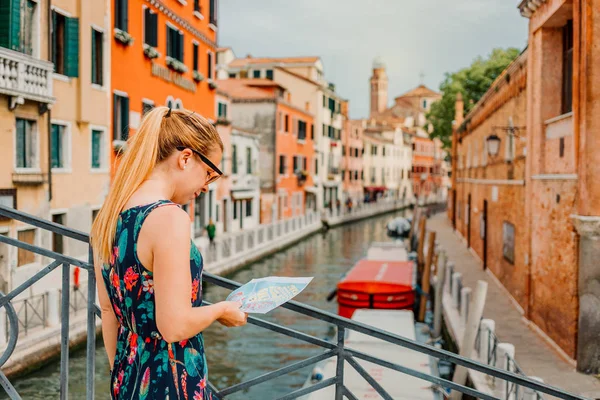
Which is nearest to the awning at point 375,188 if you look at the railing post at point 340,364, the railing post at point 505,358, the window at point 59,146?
the window at point 59,146

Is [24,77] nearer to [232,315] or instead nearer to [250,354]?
[250,354]

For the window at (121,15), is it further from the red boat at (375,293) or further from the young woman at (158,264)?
the young woman at (158,264)

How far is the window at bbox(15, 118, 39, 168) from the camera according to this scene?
512 inches

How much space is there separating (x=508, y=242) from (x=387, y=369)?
716 cm

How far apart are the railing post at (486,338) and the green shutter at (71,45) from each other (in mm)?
9842

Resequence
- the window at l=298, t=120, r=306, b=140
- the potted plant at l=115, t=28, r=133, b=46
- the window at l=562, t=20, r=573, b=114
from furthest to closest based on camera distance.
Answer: the window at l=298, t=120, r=306, b=140 < the potted plant at l=115, t=28, r=133, b=46 < the window at l=562, t=20, r=573, b=114

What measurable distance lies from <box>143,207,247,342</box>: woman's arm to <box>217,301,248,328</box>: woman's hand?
0.41 feet

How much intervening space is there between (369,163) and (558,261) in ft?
182

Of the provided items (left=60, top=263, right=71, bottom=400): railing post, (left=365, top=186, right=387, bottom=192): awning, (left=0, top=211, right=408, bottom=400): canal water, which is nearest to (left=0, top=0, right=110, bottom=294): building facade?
(left=0, top=211, right=408, bottom=400): canal water

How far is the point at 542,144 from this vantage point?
10.8 meters

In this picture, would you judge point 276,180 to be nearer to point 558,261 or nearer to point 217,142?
point 558,261

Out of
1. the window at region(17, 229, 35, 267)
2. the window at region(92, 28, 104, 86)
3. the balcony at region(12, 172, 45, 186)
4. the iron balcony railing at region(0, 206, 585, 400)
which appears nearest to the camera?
the iron balcony railing at region(0, 206, 585, 400)

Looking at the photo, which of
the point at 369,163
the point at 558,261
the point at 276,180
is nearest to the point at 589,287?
the point at 558,261

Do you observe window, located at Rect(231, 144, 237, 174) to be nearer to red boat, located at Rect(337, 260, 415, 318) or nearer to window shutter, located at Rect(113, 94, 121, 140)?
window shutter, located at Rect(113, 94, 121, 140)
